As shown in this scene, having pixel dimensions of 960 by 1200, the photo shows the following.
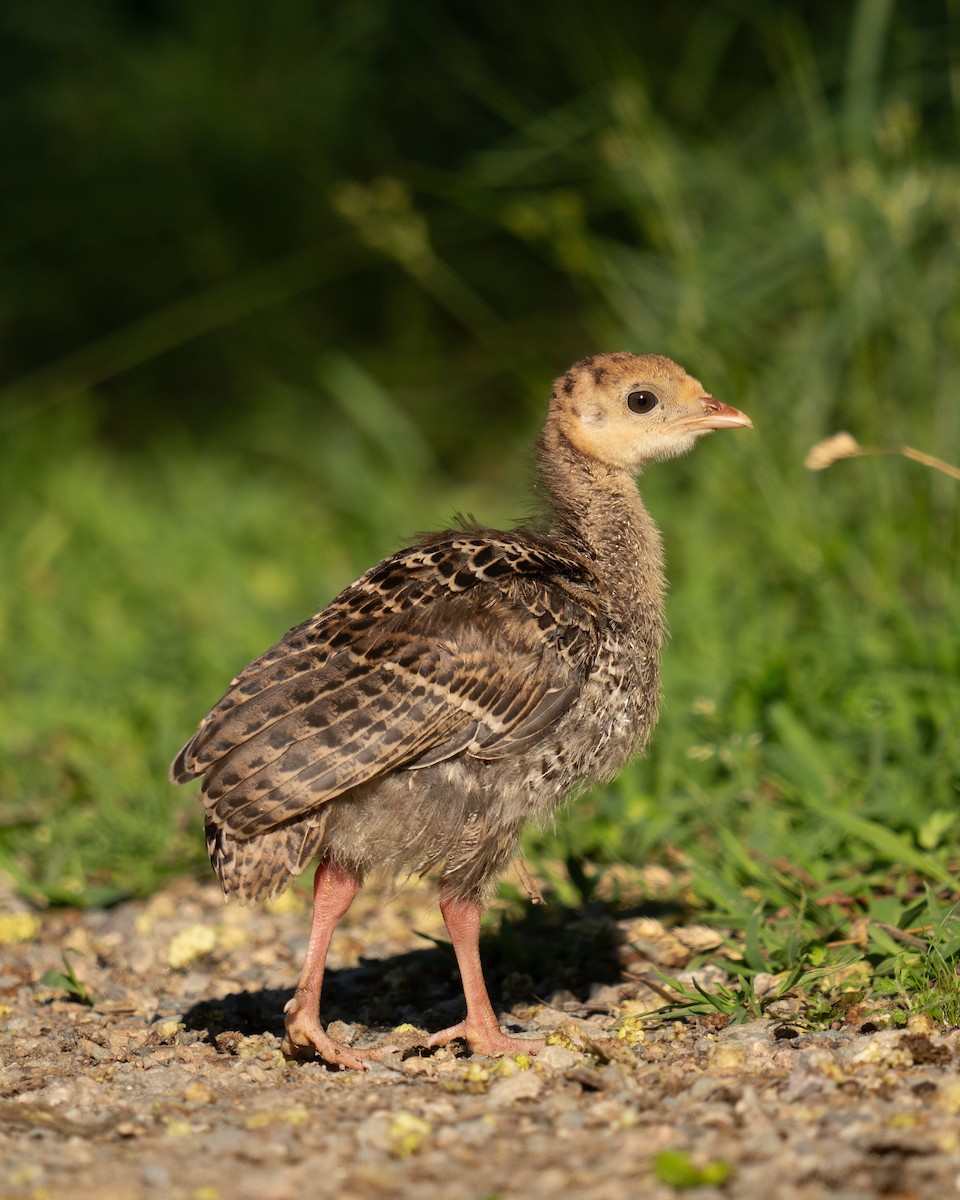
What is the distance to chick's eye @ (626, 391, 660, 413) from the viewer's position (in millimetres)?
4359

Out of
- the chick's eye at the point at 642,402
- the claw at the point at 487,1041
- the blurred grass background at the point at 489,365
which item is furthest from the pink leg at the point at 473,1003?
the chick's eye at the point at 642,402

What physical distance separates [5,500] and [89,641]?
2.18 m

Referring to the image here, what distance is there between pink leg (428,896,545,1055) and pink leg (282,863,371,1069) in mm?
229

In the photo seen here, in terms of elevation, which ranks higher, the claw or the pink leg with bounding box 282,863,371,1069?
the pink leg with bounding box 282,863,371,1069

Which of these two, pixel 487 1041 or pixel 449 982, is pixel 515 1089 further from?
pixel 449 982

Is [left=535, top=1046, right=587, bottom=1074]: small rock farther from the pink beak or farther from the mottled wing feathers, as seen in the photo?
the pink beak

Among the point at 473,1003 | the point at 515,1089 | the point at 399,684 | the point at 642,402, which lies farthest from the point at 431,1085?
the point at 642,402

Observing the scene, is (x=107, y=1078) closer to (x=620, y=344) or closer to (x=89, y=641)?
(x=89, y=641)

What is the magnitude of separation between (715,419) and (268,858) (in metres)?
1.70

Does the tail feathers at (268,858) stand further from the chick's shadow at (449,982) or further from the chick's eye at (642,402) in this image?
the chick's eye at (642,402)

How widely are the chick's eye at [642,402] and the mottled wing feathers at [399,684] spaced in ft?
1.99

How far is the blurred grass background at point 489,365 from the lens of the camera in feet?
16.2

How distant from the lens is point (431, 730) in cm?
363

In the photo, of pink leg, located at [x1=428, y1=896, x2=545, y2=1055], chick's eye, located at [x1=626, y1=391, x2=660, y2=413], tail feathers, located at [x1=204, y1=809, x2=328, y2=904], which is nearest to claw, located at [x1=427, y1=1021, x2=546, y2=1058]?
pink leg, located at [x1=428, y1=896, x2=545, y2=1055]
